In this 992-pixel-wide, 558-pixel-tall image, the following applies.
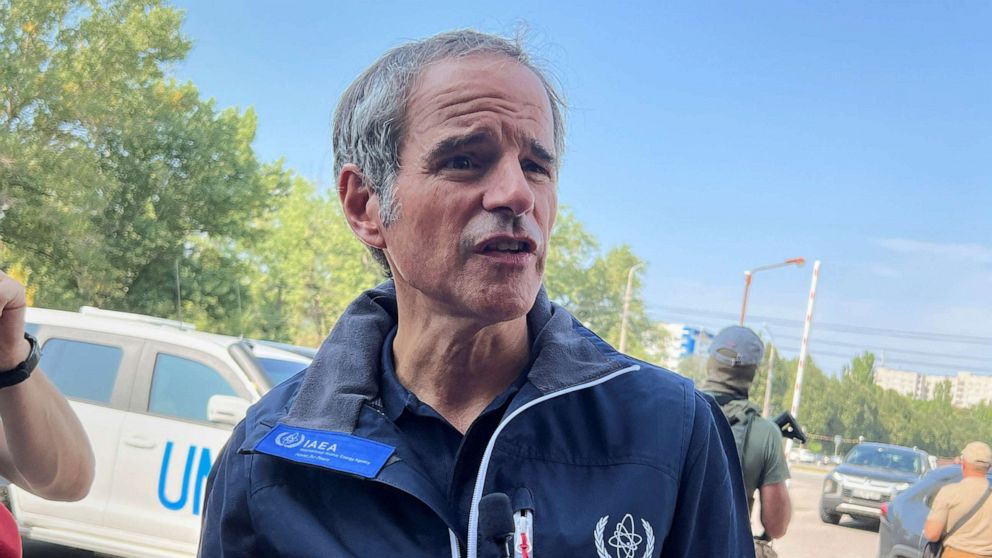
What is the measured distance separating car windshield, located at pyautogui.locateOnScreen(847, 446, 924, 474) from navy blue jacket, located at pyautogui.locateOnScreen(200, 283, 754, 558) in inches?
591

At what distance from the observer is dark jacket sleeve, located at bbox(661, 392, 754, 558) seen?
133 centimetres

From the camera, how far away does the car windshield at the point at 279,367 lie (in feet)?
19.0

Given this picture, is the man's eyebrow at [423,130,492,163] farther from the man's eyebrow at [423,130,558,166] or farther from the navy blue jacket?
the navy blue jacket

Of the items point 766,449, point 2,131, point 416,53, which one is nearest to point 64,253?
point 2,131

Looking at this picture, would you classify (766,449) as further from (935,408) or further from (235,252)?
(935,408)

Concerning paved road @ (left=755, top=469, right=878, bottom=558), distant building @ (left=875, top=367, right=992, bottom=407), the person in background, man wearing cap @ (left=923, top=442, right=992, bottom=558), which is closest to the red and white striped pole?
distant building @ (left=875, top=367, right=992, bottom=407)

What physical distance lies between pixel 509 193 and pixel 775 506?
300 cm

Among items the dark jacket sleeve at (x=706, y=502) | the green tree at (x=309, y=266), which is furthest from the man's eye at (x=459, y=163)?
the green tree at (x=309, y=266)

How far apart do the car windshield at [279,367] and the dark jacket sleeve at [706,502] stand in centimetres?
462

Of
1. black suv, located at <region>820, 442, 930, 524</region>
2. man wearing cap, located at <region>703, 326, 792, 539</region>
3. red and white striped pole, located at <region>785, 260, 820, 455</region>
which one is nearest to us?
man wearing cap, located at <region>703, 326, 792, 539</region>

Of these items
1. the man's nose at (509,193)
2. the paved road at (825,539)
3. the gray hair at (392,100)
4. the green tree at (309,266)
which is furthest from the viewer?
the green tree at (309,266)

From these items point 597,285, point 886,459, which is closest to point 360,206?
point 886,459

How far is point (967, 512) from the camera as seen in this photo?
5.71 meters

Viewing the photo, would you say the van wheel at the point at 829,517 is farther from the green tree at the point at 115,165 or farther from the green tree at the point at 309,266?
the green tree at the point at 309,266
